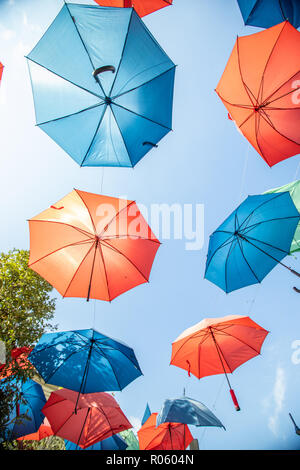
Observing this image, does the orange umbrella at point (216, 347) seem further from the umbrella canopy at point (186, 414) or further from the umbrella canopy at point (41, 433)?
the umbrella canopy at point (41, 433)

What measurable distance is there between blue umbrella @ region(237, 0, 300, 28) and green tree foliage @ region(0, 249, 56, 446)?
8.08 m

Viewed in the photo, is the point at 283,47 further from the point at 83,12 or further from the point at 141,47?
the point at 83,12

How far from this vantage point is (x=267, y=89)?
4.96 metres

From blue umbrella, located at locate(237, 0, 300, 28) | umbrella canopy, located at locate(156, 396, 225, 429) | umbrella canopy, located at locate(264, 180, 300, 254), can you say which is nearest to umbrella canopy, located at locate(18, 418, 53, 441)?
umbrella canopy, located at locate(156, 396, 225, 429)

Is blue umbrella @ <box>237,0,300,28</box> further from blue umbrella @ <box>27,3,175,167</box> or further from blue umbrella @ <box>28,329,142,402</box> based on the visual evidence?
blue umbrella @ <box>28,329,142,402</box>

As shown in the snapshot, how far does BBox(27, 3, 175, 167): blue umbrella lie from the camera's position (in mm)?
4207

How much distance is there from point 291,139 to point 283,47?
1.76 m

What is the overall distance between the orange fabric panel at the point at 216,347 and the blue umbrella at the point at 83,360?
148 centimetres

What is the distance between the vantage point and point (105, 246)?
214 inches

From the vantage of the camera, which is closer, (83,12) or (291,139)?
(83,12)

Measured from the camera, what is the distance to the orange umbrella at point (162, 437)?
7570mm

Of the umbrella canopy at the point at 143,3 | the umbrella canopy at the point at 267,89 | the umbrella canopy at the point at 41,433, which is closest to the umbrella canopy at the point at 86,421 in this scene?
the umbrella canopy at the point at 41,433

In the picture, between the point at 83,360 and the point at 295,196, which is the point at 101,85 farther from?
the point at 83,360
